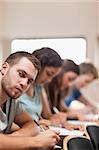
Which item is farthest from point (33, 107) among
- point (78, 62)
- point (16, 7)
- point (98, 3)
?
point (98, 3)

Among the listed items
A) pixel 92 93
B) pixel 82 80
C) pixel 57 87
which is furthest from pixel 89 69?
pixel 57 87

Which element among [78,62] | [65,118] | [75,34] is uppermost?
[75,34]

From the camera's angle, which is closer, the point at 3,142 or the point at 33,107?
the point at 3,142

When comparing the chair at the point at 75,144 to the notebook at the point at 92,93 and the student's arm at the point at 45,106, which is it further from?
the notebook at the point at 92,93

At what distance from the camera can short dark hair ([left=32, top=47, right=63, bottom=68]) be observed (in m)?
2.20

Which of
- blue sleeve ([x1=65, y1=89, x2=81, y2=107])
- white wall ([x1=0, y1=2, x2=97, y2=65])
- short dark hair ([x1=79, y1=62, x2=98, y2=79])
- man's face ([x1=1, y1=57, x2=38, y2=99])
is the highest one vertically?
white wall ([x1=0, y1=2, x2=97, y2=65])

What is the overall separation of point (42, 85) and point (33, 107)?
0.30 meters

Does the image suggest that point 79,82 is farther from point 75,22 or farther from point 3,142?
point 3,142

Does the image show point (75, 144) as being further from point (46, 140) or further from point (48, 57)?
point (48, 57)

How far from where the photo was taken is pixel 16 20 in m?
2.56

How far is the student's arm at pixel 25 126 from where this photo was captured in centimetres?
143

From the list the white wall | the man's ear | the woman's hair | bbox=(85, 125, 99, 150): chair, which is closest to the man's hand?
the man's ear

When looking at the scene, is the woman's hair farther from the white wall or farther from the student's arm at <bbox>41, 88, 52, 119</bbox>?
the white wall

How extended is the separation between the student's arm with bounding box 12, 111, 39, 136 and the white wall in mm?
1077
